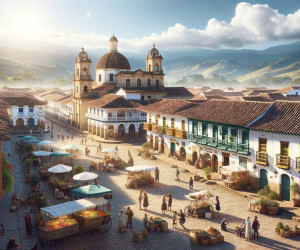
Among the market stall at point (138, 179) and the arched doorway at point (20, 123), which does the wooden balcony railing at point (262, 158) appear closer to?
the market stall at point (138, 179)

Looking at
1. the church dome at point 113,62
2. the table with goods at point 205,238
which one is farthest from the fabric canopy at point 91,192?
the church dome at point 113,62

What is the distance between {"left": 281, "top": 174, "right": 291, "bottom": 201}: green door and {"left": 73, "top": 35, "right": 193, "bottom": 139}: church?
34.4 m

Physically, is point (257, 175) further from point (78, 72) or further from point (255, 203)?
point (78, 72)

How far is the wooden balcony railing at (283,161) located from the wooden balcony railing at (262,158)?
45.9 inches

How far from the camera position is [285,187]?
2664 cm

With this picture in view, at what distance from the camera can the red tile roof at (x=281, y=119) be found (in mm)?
26123

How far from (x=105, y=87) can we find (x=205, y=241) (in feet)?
184

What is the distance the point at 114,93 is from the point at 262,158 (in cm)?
4534

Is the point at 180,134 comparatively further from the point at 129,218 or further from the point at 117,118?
the point at 129,218

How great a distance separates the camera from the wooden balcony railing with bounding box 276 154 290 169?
26.0m

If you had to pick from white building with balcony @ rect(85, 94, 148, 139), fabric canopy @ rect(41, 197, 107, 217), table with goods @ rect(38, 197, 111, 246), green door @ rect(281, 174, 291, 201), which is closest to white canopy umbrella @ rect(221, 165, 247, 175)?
green door @ rect(281, 174, 291, 201)

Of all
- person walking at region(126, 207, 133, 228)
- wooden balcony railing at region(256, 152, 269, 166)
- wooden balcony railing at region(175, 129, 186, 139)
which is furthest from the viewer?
wooden balcony railing at region(175, 129, 186, 139)

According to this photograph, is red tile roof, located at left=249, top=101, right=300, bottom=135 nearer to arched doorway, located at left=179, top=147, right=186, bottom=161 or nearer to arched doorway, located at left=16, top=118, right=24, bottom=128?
arched doorway, located at left=179, top=147, right=186, bottom=161

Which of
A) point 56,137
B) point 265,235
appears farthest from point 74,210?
point 56,137
